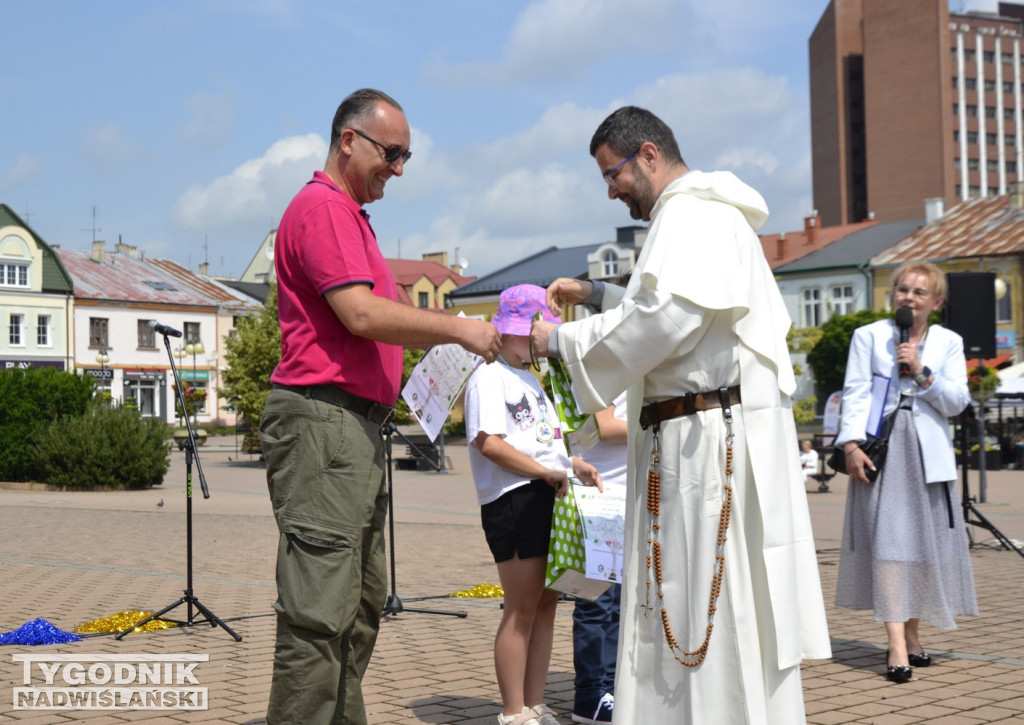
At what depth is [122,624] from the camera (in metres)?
7.88

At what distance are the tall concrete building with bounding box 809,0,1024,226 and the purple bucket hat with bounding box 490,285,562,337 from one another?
83708 millimetres

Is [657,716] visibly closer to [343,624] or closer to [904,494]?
[343,624]

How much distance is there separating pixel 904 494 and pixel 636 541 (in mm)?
3189

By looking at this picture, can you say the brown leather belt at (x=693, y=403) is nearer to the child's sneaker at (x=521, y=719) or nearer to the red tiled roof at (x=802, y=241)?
the child's sneaker at (x=521, y=719)

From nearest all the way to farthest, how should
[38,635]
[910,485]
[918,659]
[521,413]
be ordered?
[521,413], [918,659], [910,485], [38,635]

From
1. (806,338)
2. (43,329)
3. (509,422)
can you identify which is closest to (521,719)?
(509,422)

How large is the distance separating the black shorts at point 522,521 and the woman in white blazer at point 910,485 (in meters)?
2.28

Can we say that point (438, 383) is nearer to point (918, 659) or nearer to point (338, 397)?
point (338, 397)

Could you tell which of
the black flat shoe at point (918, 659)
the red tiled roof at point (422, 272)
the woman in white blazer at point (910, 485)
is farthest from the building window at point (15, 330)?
the black flat shoe at point (918, 659)

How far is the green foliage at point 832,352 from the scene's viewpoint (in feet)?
181

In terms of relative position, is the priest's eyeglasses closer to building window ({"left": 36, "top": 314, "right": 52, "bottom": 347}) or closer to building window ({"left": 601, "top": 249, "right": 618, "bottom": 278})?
building window ({"left": 601, "top": 249, "right": 618, "bottom": 278})

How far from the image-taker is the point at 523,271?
230ft

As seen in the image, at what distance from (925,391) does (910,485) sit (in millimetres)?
539

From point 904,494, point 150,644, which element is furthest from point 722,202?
point 150,644
